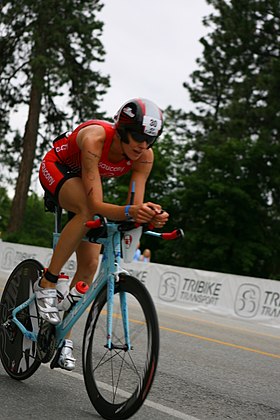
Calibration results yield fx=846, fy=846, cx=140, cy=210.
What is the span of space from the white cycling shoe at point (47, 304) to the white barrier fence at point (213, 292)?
1175cm

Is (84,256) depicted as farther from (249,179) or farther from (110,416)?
(249,179)

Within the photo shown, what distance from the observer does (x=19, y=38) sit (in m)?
35.9

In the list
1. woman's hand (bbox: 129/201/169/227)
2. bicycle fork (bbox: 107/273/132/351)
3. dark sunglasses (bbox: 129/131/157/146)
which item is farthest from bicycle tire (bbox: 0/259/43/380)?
woman's hand (bbox: 129/201/169/227)

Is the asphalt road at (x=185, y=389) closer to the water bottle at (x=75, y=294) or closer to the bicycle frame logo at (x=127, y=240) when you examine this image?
the water bottle at (x=75, y=294)

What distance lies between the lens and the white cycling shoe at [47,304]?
5.27 m

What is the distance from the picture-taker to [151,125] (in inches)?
188

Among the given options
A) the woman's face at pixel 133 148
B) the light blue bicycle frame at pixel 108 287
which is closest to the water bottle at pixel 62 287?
the light blue bicycle frame at pixel 108 287

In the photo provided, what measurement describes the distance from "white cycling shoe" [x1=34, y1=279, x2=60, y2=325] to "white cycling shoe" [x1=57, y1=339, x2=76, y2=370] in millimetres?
181

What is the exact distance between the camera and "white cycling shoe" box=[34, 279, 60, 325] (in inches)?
207

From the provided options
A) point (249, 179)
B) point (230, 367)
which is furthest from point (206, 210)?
point (230, 367)

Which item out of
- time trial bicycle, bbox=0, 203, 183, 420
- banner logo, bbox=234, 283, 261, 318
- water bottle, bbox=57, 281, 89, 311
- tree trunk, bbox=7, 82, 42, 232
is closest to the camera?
time trial bicycle, bbox=0, 203, 183, 420

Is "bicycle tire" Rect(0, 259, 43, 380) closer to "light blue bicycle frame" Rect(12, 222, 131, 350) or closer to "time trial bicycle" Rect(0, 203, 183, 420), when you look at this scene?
"time trial bicycle" Rect(0, 203, 183, 420)

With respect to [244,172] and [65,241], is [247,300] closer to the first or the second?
[65,241]

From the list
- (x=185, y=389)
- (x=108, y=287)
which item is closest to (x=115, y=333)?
(x=108, y=287)
